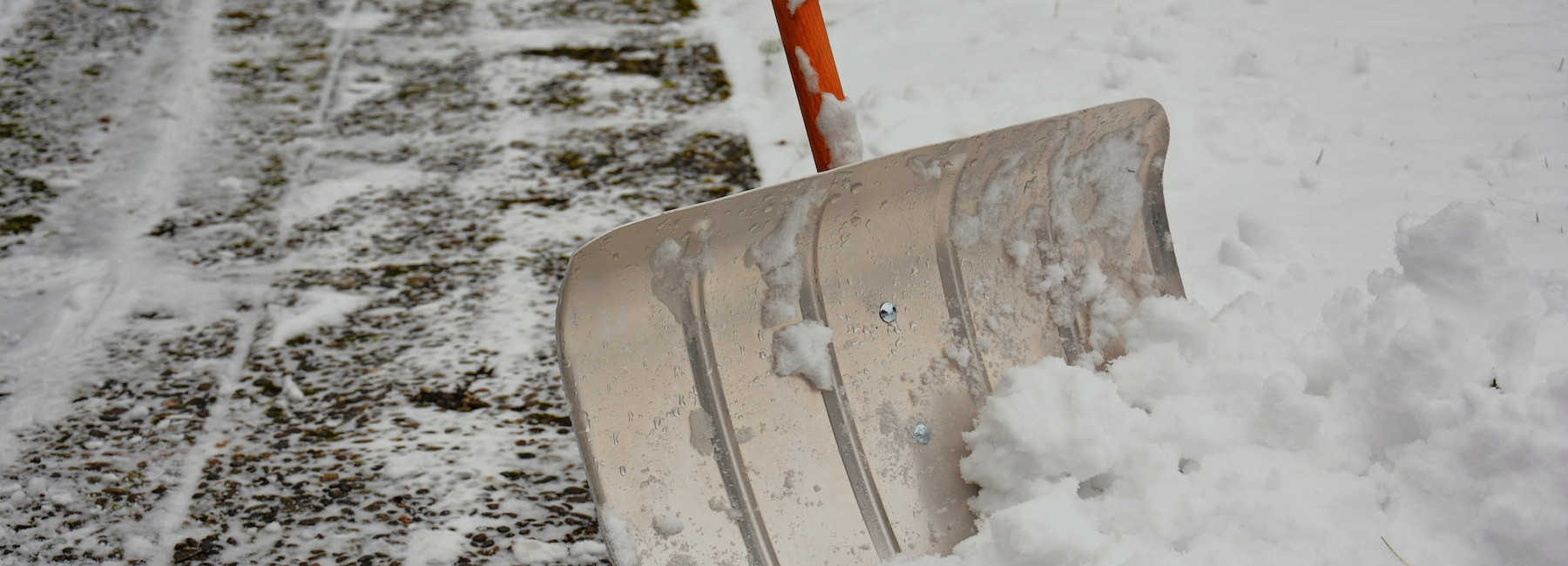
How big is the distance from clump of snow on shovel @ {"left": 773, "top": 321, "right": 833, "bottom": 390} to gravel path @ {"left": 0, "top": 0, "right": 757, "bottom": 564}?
45cm

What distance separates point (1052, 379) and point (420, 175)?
2.05 m

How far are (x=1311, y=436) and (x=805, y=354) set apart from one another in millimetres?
662

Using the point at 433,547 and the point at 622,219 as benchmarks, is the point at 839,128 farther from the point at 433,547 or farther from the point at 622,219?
the point at 622,219

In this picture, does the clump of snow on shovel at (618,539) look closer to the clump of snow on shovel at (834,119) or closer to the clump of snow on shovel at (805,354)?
the clump of snow on shovel at (805,354)

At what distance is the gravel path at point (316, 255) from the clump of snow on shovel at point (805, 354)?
1.46ft

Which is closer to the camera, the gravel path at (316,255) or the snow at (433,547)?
the snow at (433,547)

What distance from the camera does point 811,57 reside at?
1506 millimetres

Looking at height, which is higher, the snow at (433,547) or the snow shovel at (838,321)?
the snow shovel at (838,321)

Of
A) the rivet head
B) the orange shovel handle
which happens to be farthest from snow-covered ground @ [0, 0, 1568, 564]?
the orange shovel handle

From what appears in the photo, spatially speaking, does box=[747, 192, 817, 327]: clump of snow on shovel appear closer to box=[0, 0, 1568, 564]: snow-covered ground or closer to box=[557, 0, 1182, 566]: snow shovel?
box=[557, 0, 1182, 566]: snow shovel

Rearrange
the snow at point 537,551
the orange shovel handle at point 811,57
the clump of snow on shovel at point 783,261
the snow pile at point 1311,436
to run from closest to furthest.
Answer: the snow pile at point 1311,436, the clump of snow on shovel at point 783,261, the orange shovel handle at point 811,57, the snow at point 537,551

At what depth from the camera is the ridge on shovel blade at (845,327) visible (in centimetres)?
132

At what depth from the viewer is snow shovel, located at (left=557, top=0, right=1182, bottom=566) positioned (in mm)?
1321

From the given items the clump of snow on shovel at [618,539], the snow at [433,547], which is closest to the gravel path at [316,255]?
the snow at [433,547]
